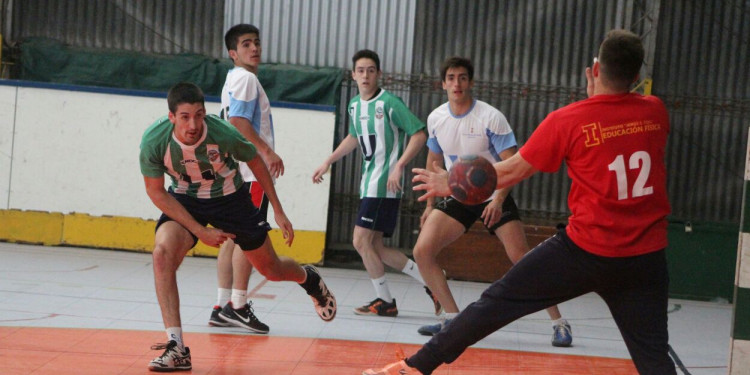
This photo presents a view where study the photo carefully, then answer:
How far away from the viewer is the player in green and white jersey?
5086mm

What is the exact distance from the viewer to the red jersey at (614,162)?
381cm

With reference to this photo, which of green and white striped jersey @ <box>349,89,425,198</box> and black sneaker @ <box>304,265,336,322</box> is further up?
green and white striped jersey @ <box>349,89,425,198</box>

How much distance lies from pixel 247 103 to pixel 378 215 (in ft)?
5.56

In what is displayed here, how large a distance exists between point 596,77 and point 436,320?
12.5 feet

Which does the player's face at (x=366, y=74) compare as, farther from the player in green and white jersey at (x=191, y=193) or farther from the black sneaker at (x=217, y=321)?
the black sneaker at (x=217, y=321)

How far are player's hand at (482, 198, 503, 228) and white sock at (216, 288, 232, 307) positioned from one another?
1984mm

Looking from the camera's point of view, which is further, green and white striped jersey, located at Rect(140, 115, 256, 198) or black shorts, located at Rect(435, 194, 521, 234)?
black shorts, located at Rect(435, 194, 521, 234)

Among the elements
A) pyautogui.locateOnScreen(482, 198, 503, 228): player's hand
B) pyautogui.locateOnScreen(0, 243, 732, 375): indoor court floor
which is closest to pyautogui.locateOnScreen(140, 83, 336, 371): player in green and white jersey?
pyautogui.locateOnScreen(0, 243, 732, 375): indoor court floor

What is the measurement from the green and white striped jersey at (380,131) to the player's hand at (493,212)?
4.55 feet

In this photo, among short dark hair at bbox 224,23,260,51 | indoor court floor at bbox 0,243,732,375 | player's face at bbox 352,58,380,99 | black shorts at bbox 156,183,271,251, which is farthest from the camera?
player's face at bbox 352,58,380,99

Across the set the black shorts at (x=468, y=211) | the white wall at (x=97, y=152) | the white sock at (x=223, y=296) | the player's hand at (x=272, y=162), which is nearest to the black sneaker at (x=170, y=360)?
the white sock at (x=223, y=296)

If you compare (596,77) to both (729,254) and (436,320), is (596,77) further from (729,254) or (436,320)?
(729,254)

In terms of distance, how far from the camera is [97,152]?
9961 millimetres

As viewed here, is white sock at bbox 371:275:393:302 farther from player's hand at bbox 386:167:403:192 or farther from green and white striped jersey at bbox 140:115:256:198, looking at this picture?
green and white striped jersey at bbox 140:115:256:198
